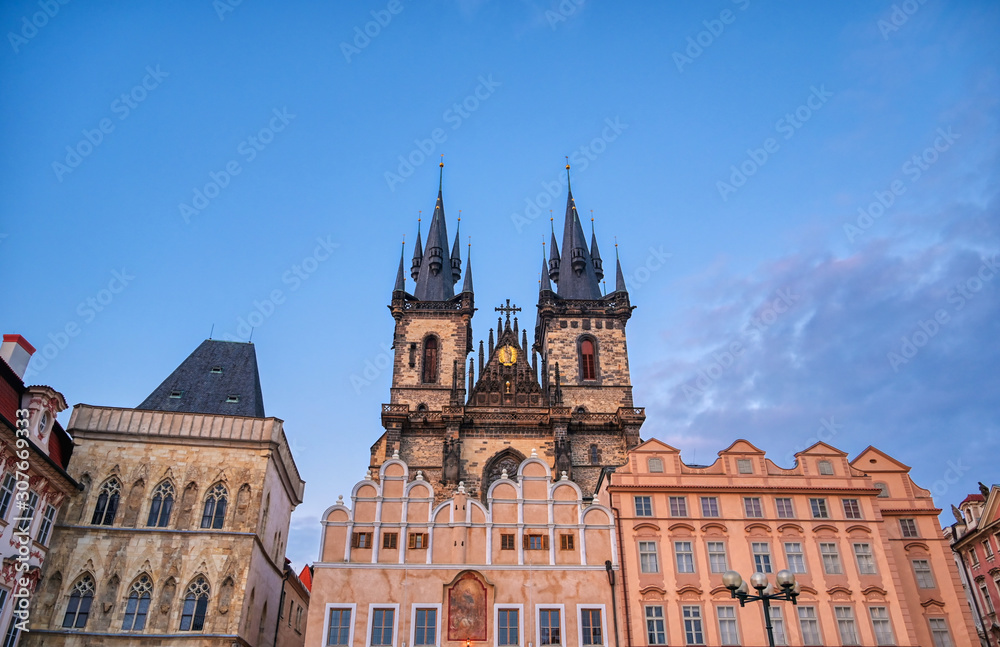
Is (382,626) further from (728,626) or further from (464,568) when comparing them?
(728,626)

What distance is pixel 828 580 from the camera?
2639 cm

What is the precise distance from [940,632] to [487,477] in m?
25.6

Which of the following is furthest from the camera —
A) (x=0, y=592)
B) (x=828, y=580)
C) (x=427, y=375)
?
(x=427, y=375)

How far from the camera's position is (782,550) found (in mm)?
26875

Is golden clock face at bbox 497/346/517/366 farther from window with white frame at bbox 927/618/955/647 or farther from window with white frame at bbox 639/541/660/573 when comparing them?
window with white frame at bbox 927/618/955/647

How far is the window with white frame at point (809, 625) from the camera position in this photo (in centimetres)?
2530

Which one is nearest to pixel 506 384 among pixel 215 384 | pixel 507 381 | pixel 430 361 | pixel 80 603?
pixel 507 381

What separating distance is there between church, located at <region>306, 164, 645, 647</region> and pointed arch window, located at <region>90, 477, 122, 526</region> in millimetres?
7467

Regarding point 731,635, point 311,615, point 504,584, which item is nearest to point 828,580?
point 731,635

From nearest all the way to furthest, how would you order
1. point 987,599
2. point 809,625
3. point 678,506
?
1. point 809,625
2. point 678,506
3. point 987,599

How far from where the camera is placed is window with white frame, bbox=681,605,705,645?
82.7 feet

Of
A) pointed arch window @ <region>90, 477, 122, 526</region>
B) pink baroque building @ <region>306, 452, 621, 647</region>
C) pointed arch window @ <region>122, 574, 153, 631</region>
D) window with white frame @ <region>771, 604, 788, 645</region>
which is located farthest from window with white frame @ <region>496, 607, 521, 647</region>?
pointed arch window @ <region>90, 477, 122, 526</region>

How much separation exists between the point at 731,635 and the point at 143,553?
66.0 ft

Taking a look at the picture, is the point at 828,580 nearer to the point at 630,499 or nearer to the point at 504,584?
the point at 630,499
